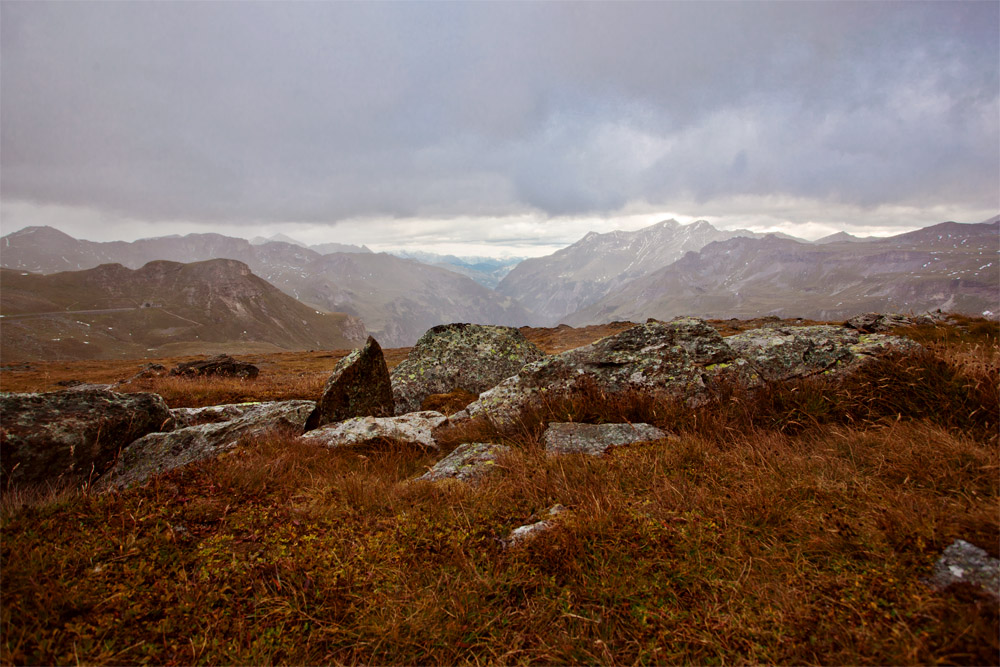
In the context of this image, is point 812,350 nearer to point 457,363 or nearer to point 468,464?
point 468,464

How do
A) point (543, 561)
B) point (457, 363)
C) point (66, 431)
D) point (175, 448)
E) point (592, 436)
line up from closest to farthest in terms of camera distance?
point (543, 561)
point (592, 436)
point (66, 431)
point (175, 448)
point (457, 363)

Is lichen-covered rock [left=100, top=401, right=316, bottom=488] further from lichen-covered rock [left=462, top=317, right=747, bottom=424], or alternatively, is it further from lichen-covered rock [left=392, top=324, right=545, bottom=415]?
lichen-covered rock [left=392, top=324, right=545, bottom=415]

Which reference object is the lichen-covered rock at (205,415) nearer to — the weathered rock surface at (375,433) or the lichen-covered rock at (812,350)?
the weathered rock surface at (375,433)

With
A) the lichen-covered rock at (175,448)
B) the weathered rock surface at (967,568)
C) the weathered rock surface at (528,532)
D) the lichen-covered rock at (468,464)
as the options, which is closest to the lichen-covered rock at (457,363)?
the lichen-covered rock at (175,448)

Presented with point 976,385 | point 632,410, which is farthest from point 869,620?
point 976,385

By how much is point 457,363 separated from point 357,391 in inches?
142

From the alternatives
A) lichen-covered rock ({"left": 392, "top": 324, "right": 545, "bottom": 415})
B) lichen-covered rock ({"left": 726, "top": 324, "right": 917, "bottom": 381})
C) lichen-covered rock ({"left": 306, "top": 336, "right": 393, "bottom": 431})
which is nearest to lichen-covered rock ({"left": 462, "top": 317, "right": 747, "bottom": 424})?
lichen-covered rock ({"left": 726, "top": 324, "right": 917, "bottom": 381})

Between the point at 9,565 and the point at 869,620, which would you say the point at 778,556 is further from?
the point at 9,565

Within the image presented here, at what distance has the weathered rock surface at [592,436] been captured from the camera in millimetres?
5763

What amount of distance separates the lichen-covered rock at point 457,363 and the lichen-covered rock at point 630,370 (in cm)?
426

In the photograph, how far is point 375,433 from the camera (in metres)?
7.31

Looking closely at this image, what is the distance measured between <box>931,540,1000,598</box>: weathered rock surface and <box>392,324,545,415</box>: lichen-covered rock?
10.2 metres

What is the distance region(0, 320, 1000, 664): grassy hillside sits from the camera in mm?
2789

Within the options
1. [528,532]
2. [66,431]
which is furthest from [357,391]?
[528,532]
